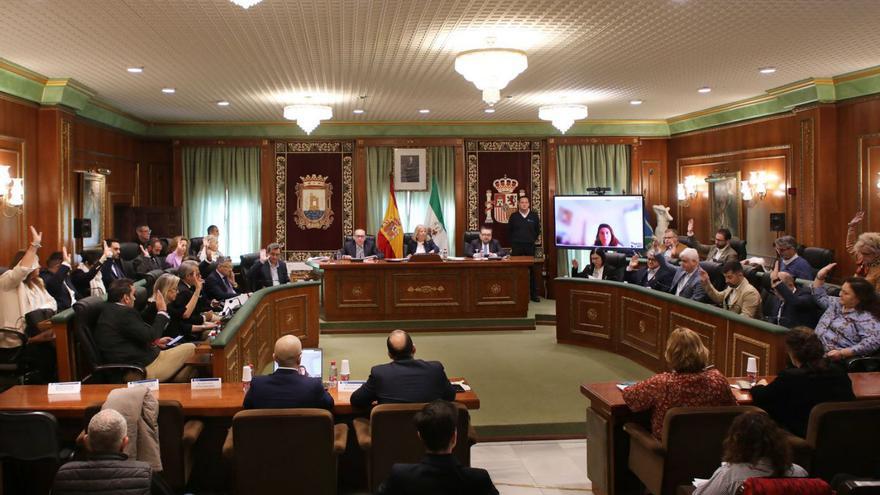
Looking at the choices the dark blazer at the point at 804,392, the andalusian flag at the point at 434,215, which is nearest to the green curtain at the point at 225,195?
the andalusian flag at the point at 434,215

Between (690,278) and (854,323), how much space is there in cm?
216

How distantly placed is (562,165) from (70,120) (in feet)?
27.5

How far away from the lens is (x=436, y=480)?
2.67 m

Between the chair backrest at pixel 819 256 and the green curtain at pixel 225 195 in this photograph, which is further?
the green curtain at pixel 225 195

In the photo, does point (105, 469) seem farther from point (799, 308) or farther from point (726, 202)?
point (726, 202)

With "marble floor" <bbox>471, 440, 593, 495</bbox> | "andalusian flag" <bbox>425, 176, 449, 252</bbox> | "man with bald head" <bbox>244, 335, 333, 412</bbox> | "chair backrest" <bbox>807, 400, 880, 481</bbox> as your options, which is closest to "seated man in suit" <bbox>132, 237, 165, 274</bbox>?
Result: "andalusian flag" <bbox>425, 176, 449, 252</bbox>

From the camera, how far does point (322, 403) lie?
400 cm

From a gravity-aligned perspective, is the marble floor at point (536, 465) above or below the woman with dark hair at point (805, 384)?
below

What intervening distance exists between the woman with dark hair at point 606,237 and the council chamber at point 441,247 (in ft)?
0.09

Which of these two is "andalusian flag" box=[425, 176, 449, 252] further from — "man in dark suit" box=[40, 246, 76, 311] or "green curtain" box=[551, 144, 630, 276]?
"man in dark suit" box=[40, 246, 76, 311]

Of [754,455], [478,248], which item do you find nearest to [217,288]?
[478,248]

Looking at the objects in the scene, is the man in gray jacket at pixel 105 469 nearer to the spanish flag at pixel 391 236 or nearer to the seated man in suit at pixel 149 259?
the seated man in suit at pixel 149 259

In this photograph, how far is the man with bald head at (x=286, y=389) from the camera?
3.92 m

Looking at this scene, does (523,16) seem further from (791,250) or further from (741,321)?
(791,250)
